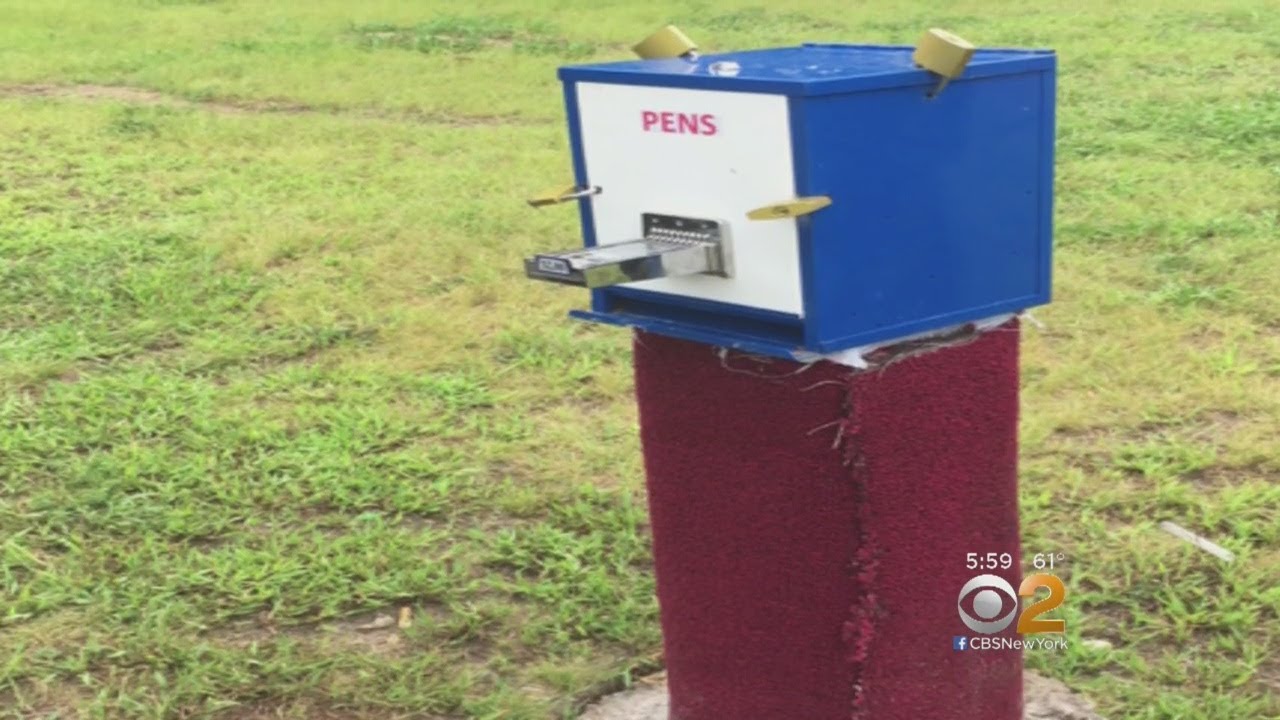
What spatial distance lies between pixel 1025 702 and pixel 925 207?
109 cm

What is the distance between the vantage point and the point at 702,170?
1.75 metres

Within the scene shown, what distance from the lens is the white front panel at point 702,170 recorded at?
1.66 metres

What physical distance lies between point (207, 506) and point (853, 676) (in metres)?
1.97

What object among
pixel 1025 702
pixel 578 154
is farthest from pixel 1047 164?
pixel 1025 702

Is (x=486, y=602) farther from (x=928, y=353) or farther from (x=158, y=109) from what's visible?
(x=158, y=109)

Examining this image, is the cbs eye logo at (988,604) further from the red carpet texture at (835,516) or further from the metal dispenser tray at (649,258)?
the metal dispenser tray at (649,258)

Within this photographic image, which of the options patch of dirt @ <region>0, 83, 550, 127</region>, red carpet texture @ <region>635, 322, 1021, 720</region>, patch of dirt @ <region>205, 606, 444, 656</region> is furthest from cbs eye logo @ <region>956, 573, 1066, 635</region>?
patch of dirt @ <region>0, 83, 550, 127</region>

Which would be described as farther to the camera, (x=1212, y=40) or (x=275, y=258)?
(x=1212, y=40)

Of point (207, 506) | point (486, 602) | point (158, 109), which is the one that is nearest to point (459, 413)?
point (207, 506)

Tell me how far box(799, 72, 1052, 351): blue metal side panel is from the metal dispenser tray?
0.13 meters

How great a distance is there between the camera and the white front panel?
166cm

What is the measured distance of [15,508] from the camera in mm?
3420

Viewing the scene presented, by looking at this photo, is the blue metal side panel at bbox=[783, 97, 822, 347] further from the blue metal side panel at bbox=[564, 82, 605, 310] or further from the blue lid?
the blue metal side panel at bbox=[564, 82, 605, 310]

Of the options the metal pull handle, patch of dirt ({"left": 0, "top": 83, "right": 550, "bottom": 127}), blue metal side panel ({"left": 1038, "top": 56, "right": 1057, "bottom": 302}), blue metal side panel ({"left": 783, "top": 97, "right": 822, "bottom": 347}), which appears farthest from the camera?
patch of dirt ({"left": 0, "top": 83, "right": 550, "bottom": 127})
